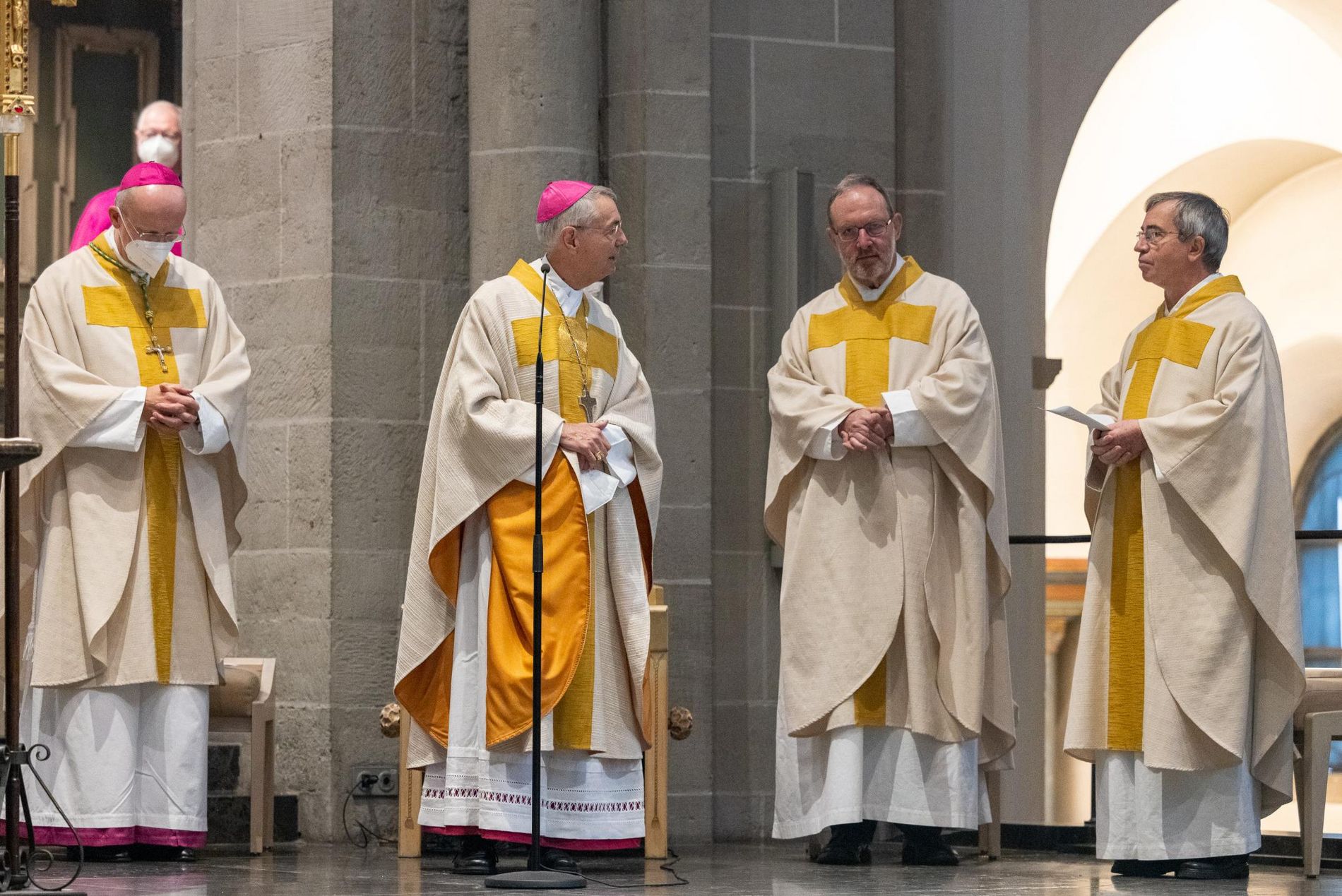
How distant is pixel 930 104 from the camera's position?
27.7 feet

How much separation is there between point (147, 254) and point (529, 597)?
A: 1692mm

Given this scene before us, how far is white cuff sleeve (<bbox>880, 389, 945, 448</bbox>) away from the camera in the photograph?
670 cm

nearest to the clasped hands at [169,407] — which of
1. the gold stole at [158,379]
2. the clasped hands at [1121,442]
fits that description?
the gold stole at [158,379]

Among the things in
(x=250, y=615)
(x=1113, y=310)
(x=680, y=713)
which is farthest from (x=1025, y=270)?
(x=250, y=615)

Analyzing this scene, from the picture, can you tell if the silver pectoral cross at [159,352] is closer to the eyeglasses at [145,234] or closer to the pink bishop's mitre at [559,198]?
the eyeglasses at [145,234]

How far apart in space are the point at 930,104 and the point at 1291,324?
1.59 m

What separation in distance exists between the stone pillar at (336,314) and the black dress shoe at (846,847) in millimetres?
1782

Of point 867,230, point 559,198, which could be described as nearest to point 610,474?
point 559,198

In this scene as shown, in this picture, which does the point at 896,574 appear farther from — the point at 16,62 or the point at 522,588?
the point at 16,62

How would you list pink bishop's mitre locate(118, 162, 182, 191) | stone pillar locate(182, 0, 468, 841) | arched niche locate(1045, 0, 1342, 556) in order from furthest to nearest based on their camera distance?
arched niche locate(1045, 0, 1342, 556), stone pillar locate(182, 0, 468, 841), pink bishop's mitre locate(118, 162, 182, 191)

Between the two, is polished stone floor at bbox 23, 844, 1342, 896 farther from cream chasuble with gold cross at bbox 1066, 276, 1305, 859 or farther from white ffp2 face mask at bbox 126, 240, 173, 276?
white ffp2 face mask at bbox 126, 240, 173, 276

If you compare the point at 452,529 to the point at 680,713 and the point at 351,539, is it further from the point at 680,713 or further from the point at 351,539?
the point at 351,539

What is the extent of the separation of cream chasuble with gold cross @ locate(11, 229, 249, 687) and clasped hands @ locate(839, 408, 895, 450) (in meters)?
1.86

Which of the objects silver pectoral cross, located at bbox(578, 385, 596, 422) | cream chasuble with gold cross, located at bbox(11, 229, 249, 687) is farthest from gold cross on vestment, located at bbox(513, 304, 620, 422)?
cream chasuble with gold cross, located at bbox(11, 229, 249, 687)
